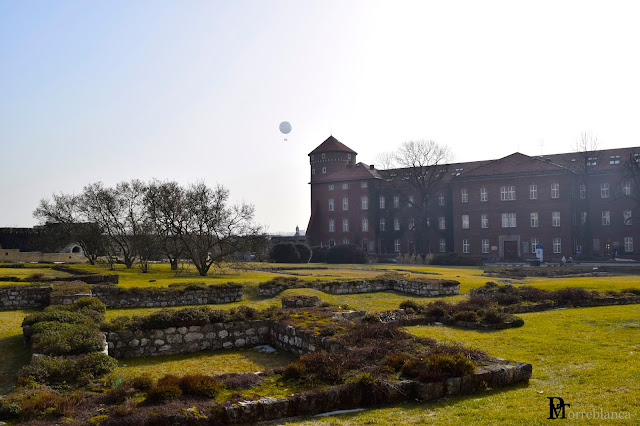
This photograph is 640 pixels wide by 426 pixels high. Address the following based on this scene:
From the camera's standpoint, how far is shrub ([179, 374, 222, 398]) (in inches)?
289

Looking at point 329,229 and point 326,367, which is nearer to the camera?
point 326,367

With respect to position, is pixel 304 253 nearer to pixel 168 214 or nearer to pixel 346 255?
pixel 346 255

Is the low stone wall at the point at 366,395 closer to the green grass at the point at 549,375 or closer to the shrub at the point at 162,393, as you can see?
the green grass at the point at 549,375

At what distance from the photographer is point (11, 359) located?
470 inches

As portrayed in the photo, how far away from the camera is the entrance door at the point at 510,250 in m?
59.9

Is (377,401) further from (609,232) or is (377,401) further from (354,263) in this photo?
(609,232)

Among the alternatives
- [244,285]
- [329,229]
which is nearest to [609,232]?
[329,229]

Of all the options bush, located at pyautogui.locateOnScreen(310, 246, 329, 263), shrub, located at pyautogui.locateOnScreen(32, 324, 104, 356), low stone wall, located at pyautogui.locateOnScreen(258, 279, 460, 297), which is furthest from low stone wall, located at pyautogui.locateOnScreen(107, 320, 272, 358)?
bush, located at pyautogui.locateOnScreen(310, 246, 329, 263)

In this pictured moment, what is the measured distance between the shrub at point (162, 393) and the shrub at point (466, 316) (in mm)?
10458

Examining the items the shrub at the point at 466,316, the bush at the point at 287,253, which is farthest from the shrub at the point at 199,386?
the bush at the point at 287,253

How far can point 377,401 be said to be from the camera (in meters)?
7.70

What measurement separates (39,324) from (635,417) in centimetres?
1251

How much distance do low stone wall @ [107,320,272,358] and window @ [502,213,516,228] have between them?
52317 mm

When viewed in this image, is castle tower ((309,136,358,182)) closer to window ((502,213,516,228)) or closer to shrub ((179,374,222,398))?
window ((502,213,516,228))
